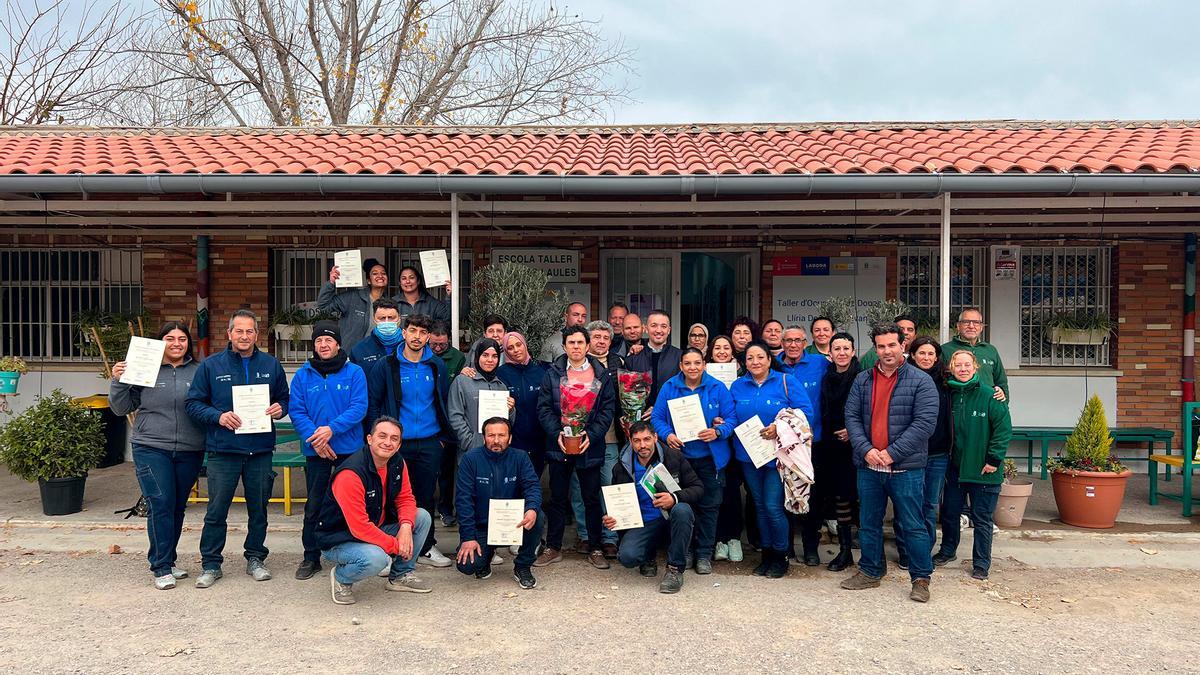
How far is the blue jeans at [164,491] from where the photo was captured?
490cm

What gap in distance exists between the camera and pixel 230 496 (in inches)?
200

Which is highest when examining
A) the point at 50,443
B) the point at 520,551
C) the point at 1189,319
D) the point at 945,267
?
the point at 945,267

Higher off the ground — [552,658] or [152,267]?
[152,267]

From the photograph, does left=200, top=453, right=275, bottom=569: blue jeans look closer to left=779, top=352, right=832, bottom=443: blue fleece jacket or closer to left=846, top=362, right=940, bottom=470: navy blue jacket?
left=779, top=352, right=832, bottom=443: blue fleece jacket

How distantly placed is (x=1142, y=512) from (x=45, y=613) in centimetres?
828

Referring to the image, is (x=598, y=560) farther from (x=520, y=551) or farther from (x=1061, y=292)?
(x=1061, y=292)

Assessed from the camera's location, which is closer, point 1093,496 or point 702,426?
point 702,426

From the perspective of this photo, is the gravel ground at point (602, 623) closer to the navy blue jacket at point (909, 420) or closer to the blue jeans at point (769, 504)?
the blue jeans at point (769, 504)

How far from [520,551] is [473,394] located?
110 cm

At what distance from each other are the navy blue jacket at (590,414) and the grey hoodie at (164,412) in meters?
2.23

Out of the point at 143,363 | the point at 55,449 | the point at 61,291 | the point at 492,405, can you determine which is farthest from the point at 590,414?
the point at 61,291

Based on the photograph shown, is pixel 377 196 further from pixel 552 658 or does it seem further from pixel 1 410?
pixel 1 410

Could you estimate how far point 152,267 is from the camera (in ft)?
30.2

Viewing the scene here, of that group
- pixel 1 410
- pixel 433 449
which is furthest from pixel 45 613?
pixel 1 410
